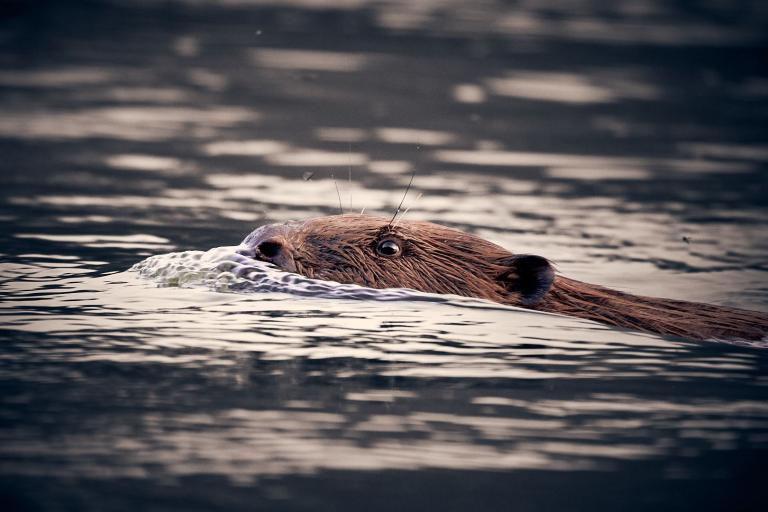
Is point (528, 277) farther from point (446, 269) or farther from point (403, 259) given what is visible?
point (403, 259)

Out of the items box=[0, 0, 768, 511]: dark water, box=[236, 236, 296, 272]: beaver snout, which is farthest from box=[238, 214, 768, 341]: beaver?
box=[0, 0, 768, 511]: dark water

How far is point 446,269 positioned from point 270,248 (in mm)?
929

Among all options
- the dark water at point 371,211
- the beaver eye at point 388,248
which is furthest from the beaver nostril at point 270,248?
the beaver eye at point 388,248

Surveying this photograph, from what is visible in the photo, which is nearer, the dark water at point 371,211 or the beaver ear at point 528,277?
the dark water at point 371,211

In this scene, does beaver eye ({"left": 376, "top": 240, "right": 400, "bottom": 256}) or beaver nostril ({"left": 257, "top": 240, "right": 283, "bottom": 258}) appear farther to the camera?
beaver eye ({"left": 376, "top": 240, "right": 400, "bottom": 256})

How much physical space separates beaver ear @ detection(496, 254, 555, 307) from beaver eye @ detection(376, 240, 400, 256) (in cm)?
55

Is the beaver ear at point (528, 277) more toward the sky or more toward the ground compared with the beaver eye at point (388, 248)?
more toward the ground

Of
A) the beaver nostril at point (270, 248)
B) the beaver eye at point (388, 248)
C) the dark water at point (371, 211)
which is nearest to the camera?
the dark water at point (371, 211)

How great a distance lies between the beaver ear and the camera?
23.6ft

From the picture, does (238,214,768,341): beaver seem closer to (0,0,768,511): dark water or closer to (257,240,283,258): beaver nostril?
(257,240,283,258): beaver nostril

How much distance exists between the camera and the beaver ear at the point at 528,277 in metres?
7.20

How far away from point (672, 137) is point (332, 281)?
718cm

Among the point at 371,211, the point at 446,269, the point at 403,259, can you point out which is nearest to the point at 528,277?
the point at 446,269

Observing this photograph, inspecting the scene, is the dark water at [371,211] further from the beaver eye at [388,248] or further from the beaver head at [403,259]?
the beaver eye at [388,248]
